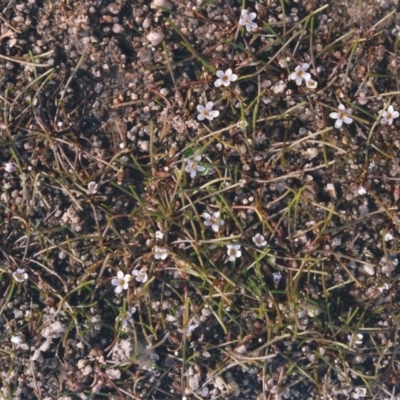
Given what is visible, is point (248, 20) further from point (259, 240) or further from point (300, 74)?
point (259, 240)

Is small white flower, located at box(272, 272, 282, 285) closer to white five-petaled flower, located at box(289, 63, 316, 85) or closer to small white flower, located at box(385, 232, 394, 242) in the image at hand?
small white flower, located at box(385, 232, 394, 242)

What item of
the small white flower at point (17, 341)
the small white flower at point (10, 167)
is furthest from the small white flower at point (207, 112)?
the small white flower at point (17, 341)

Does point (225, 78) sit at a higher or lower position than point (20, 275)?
higher

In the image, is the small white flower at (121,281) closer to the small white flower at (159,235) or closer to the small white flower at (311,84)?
the small white flower at (159,235)

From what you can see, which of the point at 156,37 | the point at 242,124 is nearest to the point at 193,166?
the point at 242,124

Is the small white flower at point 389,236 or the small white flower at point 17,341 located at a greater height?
the small white flower at point 389,236

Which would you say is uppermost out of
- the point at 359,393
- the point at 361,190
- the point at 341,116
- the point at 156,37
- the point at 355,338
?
the point at 156,37

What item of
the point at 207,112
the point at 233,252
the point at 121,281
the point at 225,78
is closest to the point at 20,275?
the point at 121,281

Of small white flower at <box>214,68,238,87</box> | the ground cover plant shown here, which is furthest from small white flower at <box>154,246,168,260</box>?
small white flower at <box>214,68,238,87</box>

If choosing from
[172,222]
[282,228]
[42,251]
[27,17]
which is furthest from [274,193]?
[27,17]
